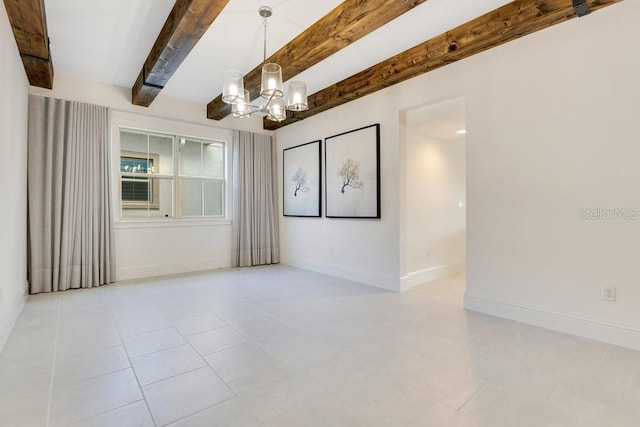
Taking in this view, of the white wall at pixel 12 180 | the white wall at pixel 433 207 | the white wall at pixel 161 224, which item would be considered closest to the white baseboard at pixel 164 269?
the white wall at pixel 161 224

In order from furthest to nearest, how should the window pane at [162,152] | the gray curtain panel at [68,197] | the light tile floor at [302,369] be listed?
the window pane at [162,152], the gray curtain panel at [68,197], the light tile floor at [302,369]

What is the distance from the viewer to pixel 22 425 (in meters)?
1.50

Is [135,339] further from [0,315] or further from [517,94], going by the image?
[517,94]

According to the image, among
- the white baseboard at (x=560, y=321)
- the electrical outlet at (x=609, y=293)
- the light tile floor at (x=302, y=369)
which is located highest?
the electrical outlet at (x=609, y=293)

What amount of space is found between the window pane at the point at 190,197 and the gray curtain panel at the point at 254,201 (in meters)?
0.61

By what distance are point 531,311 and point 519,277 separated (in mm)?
309

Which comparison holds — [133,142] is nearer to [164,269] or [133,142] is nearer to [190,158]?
[190,158]

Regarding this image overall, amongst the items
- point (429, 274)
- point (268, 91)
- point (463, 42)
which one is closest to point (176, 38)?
point (268, 91)

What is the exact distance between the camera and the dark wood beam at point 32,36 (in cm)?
243

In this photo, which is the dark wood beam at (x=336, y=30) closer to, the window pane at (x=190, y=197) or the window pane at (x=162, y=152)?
the window pane at (x=162, y=152)

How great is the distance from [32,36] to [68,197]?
1955 millimetres

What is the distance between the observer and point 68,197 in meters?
4.02

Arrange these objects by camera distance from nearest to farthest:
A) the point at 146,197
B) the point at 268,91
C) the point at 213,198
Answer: the point at 268,91
the point at 146,197
the point at 213,198

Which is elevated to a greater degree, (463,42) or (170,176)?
(463,42)
